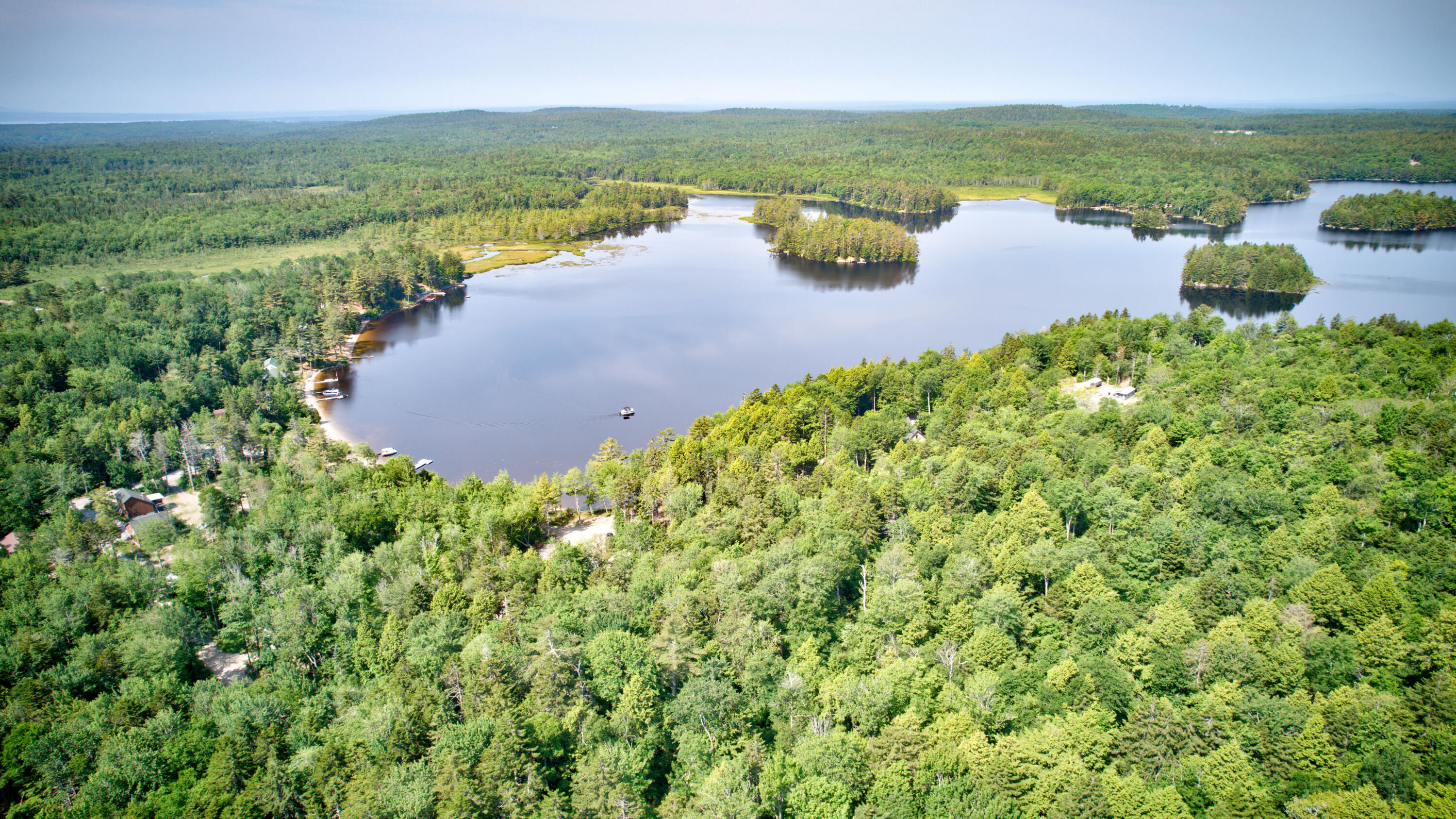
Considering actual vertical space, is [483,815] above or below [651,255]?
below

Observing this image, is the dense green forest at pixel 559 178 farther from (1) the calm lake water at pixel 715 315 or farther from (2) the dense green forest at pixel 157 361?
(2) the dense green forest at pixel 157 361

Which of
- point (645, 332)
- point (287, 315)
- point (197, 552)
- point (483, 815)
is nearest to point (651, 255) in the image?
point (645, 332)

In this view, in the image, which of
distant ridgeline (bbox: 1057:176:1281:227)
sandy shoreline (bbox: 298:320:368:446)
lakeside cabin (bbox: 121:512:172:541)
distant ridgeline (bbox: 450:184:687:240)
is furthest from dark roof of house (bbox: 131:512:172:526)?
distant ridgeline (bbox: 1057:176:1281:227)

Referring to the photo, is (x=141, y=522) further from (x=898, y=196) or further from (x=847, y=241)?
(x=898, y=196)

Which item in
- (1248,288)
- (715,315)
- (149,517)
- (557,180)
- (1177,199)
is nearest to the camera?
(149,517)

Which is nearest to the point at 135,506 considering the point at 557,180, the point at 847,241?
the point at 847,241

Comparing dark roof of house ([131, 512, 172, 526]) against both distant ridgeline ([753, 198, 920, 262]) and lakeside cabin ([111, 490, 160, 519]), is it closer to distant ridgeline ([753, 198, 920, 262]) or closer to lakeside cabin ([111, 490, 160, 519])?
lakeside cabin ([111, 490, 160, 519])

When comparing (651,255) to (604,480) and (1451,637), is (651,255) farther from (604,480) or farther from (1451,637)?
(1451,637)

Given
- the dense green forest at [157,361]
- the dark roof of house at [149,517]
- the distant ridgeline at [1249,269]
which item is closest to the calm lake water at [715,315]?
the distant ridgeline at [1249,269]
